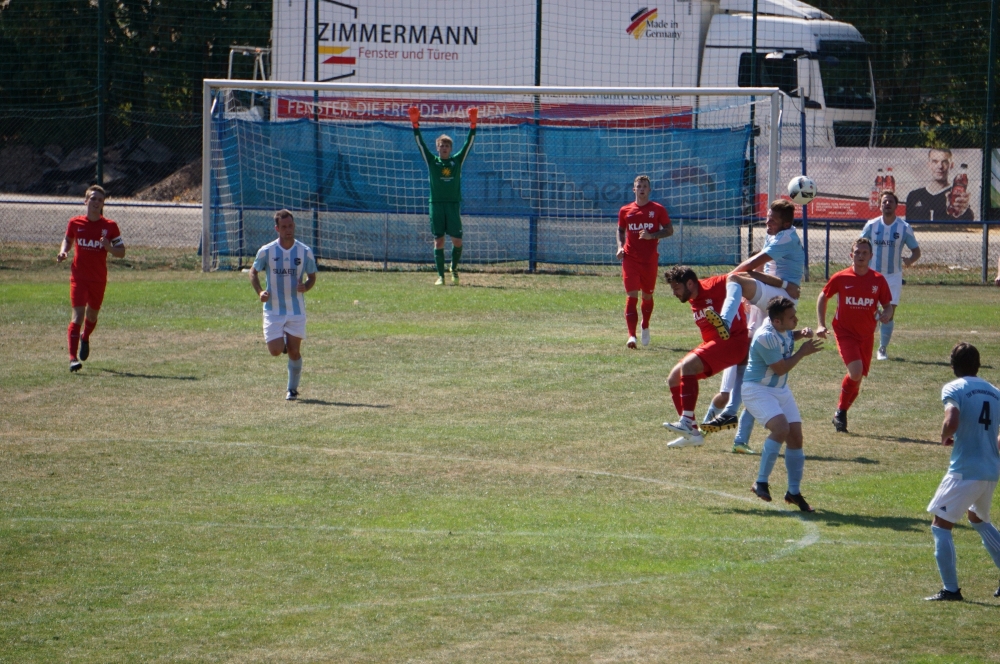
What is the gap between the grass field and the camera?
6387 millimetres

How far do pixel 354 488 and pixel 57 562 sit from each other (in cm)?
250

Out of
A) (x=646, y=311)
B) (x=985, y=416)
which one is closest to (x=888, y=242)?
(x=646, y=311)

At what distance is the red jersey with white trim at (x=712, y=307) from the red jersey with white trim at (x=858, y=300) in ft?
4.70

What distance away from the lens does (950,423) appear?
22.3ft

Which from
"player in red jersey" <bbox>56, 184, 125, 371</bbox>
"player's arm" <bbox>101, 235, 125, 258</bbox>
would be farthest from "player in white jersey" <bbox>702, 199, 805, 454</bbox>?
"player in red jersey" <bbox>56, 184, 125, 371</bbox>

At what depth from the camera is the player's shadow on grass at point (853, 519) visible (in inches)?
332

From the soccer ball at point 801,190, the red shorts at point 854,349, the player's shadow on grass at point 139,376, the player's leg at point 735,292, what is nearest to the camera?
the player's leg at point 735,292

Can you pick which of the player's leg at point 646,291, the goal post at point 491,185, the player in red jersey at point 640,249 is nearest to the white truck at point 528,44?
the goal post at point 491,185

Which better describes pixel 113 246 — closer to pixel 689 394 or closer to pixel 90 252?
pixel 90 252

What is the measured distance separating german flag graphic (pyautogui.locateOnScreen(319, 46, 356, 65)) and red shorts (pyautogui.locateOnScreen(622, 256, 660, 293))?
14.6 m

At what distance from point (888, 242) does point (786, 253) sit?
4.74 metres

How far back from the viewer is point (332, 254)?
23891 mm

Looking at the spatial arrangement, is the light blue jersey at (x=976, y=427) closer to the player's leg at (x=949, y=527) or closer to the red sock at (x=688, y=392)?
the player's leg at (x=949, y=527)

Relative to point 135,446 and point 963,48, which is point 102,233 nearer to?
point 135,446
